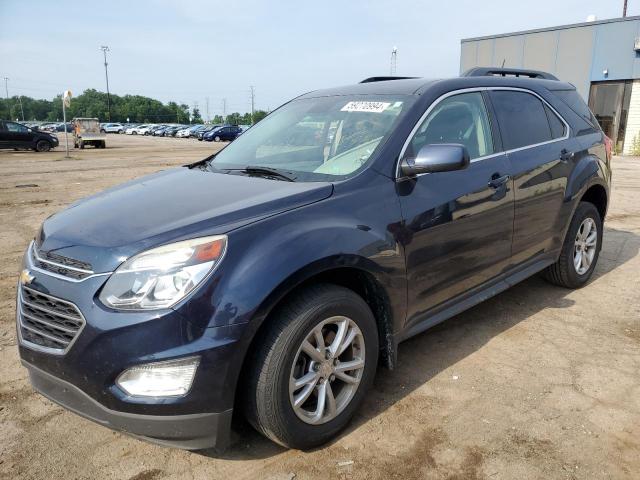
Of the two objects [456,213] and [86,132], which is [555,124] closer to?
[456,213]

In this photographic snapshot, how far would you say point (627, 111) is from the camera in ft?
74.8

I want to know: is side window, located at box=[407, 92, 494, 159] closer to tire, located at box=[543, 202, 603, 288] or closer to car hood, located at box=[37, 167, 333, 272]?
car hood, located at box=[37, 167, 333, 272]

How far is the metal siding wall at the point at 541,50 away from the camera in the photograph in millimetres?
24609

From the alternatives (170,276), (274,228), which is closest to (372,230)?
(274,228)

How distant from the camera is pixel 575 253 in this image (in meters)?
4.58

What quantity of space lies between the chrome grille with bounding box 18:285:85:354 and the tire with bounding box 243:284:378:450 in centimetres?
77

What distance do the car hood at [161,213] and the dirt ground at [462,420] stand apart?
3.32 ft

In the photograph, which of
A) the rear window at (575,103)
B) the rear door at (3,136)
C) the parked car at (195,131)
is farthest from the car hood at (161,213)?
the parked car at (195,131)

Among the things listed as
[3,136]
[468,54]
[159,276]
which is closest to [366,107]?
[159,276]

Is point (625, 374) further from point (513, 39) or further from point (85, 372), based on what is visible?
point (513, 39)

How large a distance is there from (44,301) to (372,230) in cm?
158

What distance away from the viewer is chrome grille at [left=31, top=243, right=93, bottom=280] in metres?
2.23

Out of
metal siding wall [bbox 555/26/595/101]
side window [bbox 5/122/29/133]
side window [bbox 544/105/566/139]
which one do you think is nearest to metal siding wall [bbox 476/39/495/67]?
metal siding wall [bbox 555/26/595/101]

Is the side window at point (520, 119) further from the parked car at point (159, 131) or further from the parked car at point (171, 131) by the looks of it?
the parked car at point (159, 131)
